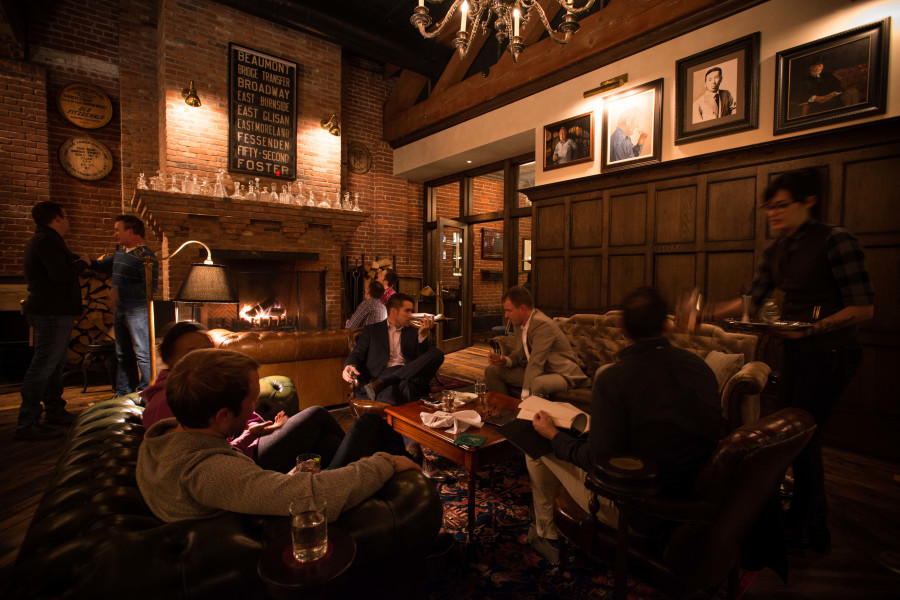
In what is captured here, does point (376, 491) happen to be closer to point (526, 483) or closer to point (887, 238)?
point (526, 483)

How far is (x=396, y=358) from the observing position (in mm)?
3430

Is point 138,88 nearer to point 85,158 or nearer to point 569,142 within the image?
point 85,158


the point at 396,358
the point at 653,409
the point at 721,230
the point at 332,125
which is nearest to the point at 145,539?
the point at 653,409

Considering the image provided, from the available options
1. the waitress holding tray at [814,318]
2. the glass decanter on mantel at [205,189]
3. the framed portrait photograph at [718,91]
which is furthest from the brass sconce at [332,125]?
the waitress holding tray at [814,318]

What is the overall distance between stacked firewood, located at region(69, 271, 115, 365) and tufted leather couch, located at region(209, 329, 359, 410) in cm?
280

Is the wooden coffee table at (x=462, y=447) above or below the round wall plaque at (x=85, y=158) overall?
below

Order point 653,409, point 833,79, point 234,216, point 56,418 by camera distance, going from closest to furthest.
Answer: point 653,409 → point 833,79 → point 56,418 → point 234,216

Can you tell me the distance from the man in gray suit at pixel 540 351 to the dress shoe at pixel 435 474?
799mm

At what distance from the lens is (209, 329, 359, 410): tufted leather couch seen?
143 inches

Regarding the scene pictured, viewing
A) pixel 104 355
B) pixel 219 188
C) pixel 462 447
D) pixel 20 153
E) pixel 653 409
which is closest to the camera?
pixel 653 409

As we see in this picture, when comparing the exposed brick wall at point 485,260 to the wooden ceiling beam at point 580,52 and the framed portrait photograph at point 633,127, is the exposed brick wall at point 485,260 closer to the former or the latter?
the wooden ceiling beam at point 580,52

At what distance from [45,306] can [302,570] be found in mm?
3898

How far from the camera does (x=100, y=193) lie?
232 inches

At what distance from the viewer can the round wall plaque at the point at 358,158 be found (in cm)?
768
